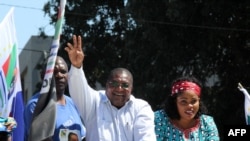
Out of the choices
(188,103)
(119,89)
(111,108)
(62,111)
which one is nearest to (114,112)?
(111,108)

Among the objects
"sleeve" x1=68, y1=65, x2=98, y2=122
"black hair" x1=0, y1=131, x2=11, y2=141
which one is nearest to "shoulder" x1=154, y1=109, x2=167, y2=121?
"sleeve" x1=68, y1=65, x2=98, y2=122

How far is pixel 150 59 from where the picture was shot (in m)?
18.7

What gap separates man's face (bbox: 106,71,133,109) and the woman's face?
481 mm

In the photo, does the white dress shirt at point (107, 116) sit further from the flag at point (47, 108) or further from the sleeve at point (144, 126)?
the flag at point (47, 108)

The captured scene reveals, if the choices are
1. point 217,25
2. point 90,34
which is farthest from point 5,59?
point 90,34

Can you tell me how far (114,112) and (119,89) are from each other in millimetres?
185

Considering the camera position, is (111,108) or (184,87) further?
(184,87)

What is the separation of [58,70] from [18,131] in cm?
65

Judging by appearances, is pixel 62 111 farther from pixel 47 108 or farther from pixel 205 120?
pixel 205 120

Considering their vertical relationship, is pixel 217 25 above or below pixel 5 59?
above

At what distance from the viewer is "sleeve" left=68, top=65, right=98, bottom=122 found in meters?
5.12

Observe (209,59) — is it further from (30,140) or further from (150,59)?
(30,140)

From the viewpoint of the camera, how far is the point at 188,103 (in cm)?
547

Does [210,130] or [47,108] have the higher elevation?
[47,108]
